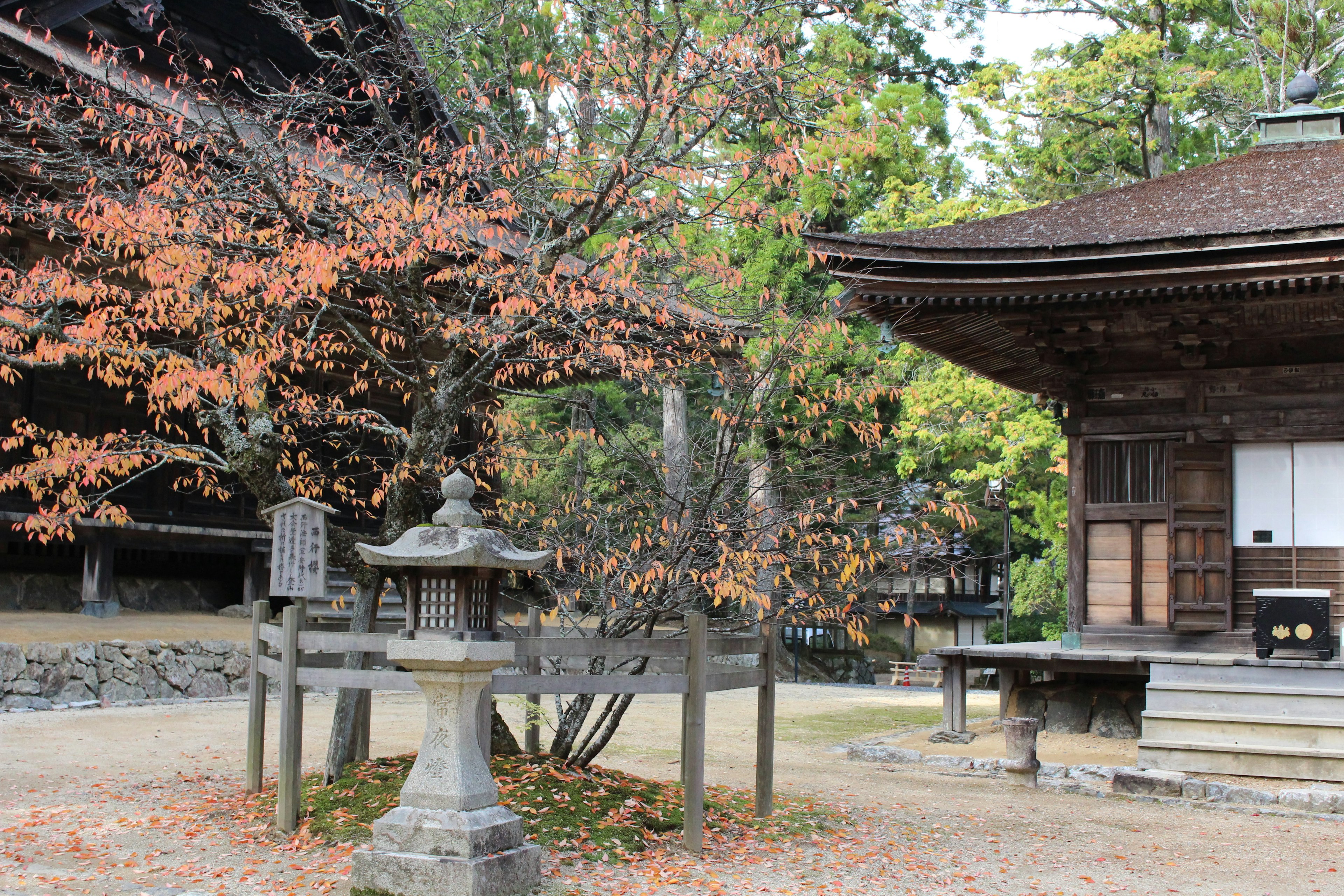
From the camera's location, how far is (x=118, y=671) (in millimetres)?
14672

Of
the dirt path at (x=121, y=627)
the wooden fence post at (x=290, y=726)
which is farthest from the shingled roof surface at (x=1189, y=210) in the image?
the dirt path at (x=121, y=627)

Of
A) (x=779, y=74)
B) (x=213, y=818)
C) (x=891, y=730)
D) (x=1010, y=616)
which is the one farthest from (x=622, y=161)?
(x=1010, y=616)

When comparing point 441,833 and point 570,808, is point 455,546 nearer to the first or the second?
point 441,833

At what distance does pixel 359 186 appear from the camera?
30.6ft

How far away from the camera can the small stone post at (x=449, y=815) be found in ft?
18.5

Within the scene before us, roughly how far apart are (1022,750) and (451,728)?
6.60 meters

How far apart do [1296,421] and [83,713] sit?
14249mm

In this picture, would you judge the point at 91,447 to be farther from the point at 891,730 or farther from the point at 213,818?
the point at 891,730

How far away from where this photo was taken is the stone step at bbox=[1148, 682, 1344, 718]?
A: 10.3 metres

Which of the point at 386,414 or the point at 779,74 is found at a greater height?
the point at 779,74

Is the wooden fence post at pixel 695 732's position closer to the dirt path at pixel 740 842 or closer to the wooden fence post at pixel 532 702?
the dirt path at pixel 740 842

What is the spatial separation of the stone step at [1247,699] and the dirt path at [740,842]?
1.38m

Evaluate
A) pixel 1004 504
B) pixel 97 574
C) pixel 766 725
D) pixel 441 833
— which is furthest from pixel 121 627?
pixel 1004 504

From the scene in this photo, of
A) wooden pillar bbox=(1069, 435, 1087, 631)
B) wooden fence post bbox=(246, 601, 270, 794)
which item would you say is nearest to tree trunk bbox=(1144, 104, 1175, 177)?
wooden pillar bbox=(1069, 435, 1087, 631)
